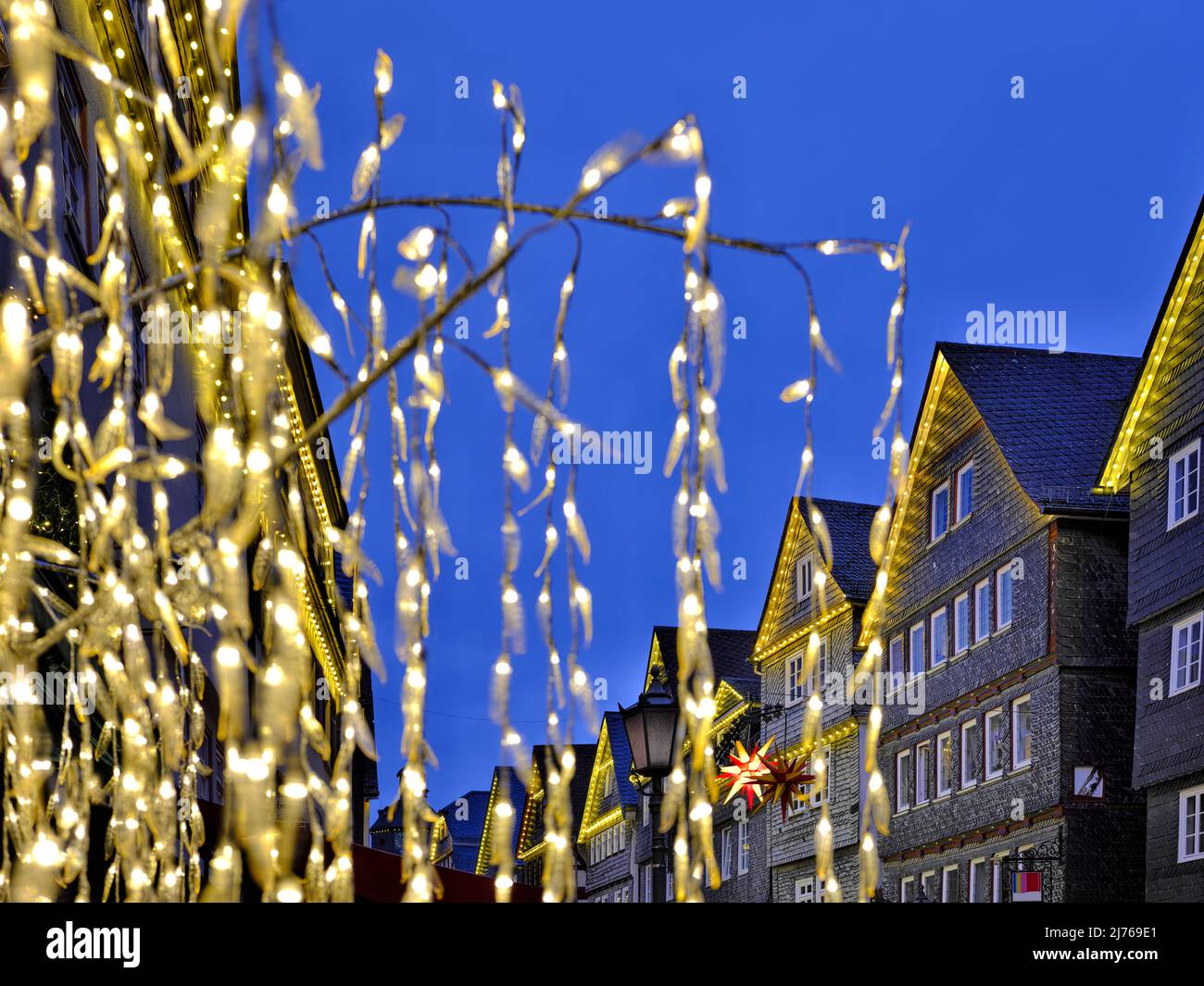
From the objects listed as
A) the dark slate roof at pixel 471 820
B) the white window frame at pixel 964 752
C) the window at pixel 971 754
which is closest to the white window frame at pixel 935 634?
the white window frame at pixel 964 752

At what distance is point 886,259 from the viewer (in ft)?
12.3

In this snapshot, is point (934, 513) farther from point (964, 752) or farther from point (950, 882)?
point (950, 882)

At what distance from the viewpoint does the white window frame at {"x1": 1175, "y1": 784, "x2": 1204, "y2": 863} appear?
1996 cm

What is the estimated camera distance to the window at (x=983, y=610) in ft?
84.7

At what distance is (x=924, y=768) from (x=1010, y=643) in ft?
13.9

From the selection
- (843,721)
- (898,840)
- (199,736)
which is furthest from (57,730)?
(843,721)

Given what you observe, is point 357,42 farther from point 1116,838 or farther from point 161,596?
point 161,596

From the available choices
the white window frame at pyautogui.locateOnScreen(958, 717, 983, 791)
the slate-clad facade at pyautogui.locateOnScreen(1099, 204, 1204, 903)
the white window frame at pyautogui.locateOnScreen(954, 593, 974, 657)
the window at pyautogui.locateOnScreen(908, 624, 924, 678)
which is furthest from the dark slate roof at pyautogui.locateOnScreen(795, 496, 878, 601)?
the slate-clad facade at pyautogui.locateOnScreen(1099, 204, 1204, 903)

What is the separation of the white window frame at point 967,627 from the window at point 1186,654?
19.0 feet

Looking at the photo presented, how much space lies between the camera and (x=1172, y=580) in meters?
20.8

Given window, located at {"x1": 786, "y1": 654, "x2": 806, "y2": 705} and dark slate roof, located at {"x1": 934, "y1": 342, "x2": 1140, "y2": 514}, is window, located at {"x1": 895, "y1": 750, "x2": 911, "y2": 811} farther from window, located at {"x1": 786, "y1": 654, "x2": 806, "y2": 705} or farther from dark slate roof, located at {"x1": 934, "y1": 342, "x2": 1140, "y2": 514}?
dark slate roof, located at {"x1": 934, "y1": 342, "x2": 1140, "y2": 514}

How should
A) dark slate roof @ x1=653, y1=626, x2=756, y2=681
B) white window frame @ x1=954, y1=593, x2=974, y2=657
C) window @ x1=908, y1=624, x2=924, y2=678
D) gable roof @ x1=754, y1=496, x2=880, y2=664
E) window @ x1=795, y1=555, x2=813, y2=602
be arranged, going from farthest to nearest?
dark slate roof @ x1=653, y1=626, x2=756, y2=681
window @ x1=795, y1=555, x2=813, y2=602
gable roof @ x1=754, y1=496, x2=880, y2=664
window @ x1=908, y1=624, x2=924, y2=678
white window frame @ x1=954, y1=593, x2=974, y2=657

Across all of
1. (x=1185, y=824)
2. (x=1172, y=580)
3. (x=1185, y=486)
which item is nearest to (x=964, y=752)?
(x=1185, y=824)

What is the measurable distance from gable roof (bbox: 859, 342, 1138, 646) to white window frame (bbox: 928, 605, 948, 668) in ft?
3.88
